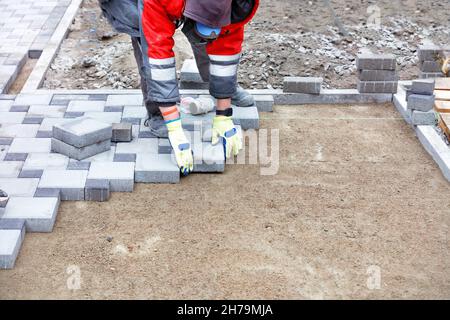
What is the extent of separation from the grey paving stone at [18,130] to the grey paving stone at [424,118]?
339cm

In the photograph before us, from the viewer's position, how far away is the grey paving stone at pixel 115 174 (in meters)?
4.83

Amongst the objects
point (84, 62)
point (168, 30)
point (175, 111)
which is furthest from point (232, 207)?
point (84, 62)

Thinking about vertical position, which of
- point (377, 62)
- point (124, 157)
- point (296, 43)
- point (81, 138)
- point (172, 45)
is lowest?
point (296, 43)

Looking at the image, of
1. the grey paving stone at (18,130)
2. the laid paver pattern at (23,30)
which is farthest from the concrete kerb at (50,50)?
the grey paving stone at (18,130)

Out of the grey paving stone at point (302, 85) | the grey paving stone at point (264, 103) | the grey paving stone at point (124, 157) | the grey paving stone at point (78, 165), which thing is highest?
the grey paving stone at point (78, 165)

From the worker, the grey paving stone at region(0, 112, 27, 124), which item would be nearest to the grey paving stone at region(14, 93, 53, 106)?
the grey paving stone at region(0, 112, 27, 124)

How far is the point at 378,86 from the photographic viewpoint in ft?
20.9

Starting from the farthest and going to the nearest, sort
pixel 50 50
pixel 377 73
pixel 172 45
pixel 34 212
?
pixel 50 50, pixel 377 73, pixel 172 45, pixel 34 212

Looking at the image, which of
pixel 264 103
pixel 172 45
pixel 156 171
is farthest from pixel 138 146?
pixel 264 103

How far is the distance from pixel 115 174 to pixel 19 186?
70 centimetres

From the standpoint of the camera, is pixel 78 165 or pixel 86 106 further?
pixel 86 106

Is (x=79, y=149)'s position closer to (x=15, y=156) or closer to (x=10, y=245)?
(x=15, y=156)

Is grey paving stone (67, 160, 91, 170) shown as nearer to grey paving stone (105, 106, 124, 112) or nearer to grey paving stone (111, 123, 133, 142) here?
grey paving stone (111, 123, 133, 142)

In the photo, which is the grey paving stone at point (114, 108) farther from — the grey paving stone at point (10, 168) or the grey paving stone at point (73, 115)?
the grey paving stone at point (10, 168)
